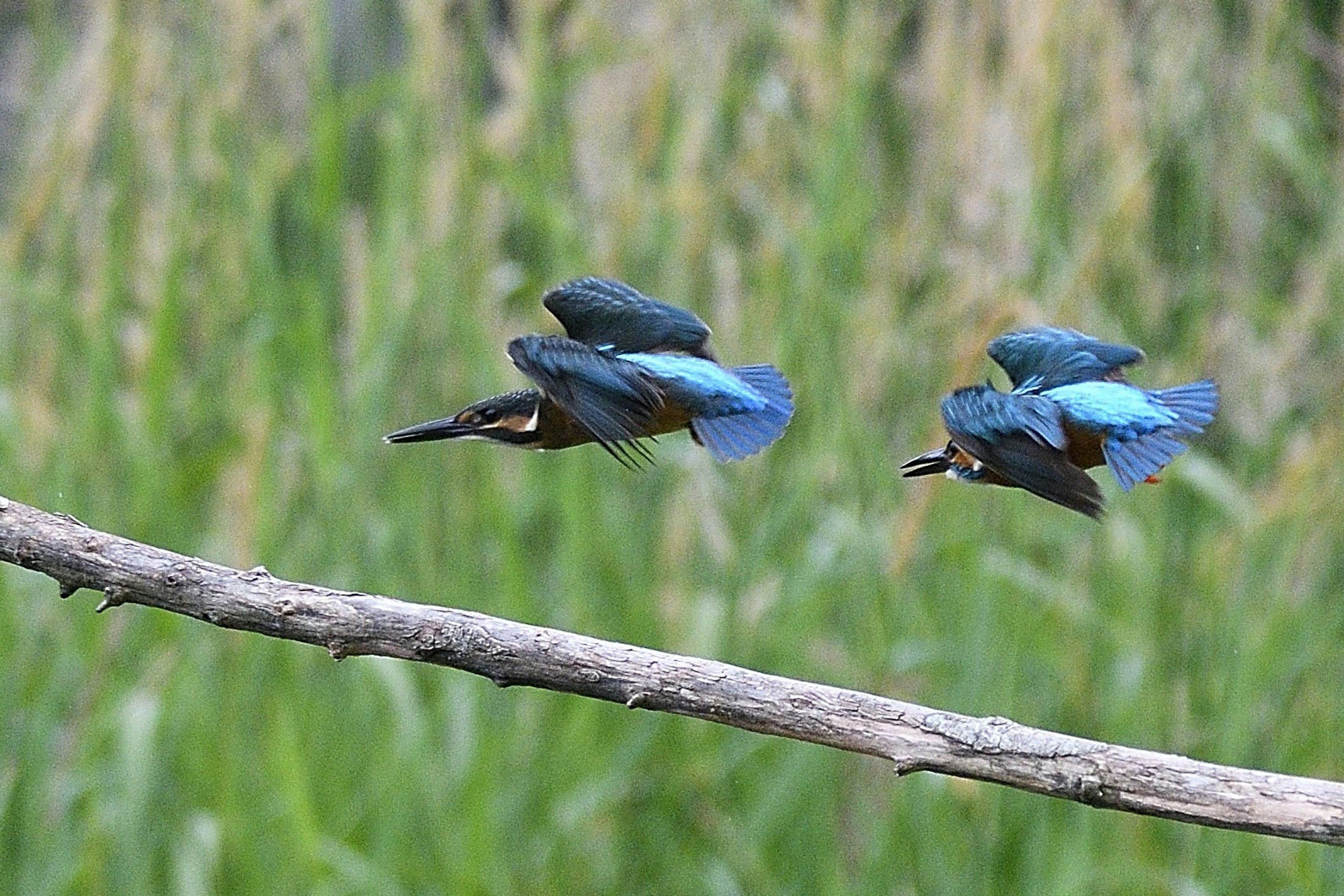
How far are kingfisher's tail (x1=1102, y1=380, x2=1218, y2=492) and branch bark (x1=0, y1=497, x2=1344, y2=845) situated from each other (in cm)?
17

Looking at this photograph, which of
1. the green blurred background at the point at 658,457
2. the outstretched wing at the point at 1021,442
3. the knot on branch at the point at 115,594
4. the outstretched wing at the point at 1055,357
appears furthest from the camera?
the green blurred background at the point at 658,457

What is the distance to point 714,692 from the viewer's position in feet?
2.92

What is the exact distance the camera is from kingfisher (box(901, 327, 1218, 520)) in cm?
71

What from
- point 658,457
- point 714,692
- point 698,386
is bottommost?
point 714,692

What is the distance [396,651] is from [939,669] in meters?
1.67

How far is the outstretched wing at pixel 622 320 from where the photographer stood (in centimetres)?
82

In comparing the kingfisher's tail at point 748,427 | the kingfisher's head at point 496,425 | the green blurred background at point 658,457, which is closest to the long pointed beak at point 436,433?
the kingfisher's head at point 496,425

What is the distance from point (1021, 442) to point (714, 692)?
0.25 meters

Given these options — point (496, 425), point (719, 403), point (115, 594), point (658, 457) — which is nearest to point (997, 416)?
point (719, 403)

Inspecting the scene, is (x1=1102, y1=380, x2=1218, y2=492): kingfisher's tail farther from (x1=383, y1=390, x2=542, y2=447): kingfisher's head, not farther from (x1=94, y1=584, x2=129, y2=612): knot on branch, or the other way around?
(x1=94, y1=584, x2=129, y2=612): knot on branch

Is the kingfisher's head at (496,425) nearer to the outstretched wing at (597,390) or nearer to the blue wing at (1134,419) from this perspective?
the outstretched wing at (597,390)

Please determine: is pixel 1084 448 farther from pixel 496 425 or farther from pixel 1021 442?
pixel 496 425

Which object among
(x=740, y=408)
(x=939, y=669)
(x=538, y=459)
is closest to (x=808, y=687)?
(x=740, y=408)

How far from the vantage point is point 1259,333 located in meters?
2.74
